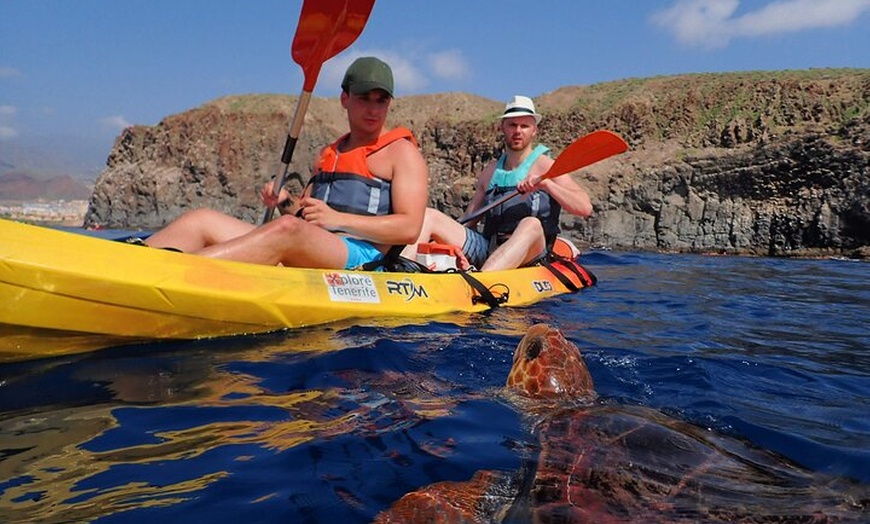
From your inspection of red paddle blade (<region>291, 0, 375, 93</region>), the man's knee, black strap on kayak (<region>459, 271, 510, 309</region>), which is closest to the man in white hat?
black strap on kayak (<region>459, 271, 510, 309</region>)

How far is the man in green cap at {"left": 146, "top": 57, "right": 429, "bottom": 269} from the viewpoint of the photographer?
12.5ft

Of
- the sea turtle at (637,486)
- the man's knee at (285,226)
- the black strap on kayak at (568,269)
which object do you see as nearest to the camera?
the sea turtle at (637,486)

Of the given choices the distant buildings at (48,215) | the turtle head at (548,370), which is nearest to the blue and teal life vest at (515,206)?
the turtle head at (548,370)

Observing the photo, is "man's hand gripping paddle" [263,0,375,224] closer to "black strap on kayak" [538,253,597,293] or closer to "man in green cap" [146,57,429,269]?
"man in green cap" [146,57,429,269]

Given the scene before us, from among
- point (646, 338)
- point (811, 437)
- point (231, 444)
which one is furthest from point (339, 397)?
point (646, 338)

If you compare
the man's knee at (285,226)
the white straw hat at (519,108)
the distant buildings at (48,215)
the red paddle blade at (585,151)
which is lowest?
the man's knee at (285,226)

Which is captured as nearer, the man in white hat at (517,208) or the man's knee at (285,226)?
the man's knee at (285,226)

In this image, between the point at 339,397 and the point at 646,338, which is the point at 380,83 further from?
the point at 646,338

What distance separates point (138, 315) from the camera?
122 inches

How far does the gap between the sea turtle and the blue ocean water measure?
14cm

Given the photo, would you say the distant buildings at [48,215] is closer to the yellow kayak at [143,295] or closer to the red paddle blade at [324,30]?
the red paddle blade at [324,30]

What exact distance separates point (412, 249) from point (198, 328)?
7.80ft

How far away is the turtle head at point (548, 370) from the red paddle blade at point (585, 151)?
3.22m

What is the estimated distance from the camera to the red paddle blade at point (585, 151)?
5789 millimetres
